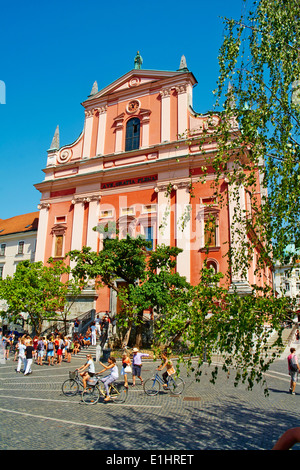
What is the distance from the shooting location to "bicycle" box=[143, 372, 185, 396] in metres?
12.0

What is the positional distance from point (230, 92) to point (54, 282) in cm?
2153

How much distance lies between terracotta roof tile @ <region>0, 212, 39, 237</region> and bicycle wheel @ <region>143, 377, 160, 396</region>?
29.9 meters

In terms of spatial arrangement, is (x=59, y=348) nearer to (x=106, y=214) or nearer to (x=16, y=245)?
(x=106, y=214)

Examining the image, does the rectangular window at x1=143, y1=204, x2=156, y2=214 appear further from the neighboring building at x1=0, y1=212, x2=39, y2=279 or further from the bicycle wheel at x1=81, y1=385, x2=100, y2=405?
the bicycle wheel at x1=81, y1=385, x2=100, y2=405

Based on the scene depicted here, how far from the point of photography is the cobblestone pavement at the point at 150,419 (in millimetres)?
7020

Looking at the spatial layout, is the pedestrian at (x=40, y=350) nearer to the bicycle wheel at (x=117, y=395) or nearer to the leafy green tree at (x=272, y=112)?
the bicycle wheel at (x=117, y=395)

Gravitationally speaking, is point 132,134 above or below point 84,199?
above

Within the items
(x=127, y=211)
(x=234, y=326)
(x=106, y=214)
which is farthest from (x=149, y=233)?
(x=234, y=326)

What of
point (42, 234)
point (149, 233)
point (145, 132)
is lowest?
point (149, 233)

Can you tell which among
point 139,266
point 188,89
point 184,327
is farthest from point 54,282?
point 184,327

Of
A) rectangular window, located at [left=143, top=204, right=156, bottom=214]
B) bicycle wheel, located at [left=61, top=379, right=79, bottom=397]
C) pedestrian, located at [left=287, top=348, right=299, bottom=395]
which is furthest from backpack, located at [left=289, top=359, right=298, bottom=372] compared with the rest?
rectangular window, located at [left=143, top=204, right=156, bottom=214]

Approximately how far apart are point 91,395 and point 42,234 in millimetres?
22422

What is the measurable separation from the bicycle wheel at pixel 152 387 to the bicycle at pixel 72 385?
7.45 ft

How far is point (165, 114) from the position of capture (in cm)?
2828
